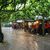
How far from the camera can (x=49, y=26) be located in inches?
1487

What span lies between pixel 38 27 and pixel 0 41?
13.0 m

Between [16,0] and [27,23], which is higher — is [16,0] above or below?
above

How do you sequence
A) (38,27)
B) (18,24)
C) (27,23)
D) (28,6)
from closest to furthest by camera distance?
(28,6), (38,27), (27,23), (18,24)

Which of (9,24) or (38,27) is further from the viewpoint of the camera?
(9,24)

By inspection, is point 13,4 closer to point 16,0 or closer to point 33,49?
point 16,0

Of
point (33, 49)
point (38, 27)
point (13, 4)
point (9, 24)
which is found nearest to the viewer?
point (33, 49)

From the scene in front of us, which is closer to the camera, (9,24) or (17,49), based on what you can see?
(17,49)

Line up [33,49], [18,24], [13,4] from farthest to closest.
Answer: [18,24] < [13,4] < [33,49]

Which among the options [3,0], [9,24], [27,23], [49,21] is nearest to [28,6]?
[3,0]

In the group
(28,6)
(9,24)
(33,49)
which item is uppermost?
(28,6)

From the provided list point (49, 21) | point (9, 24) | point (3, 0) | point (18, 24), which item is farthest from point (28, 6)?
point (9, 24)

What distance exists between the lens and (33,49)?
17734 mm

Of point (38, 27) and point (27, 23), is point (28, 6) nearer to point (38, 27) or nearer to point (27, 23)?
point (38, 27)

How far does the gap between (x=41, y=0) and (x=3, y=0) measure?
3.80 m
